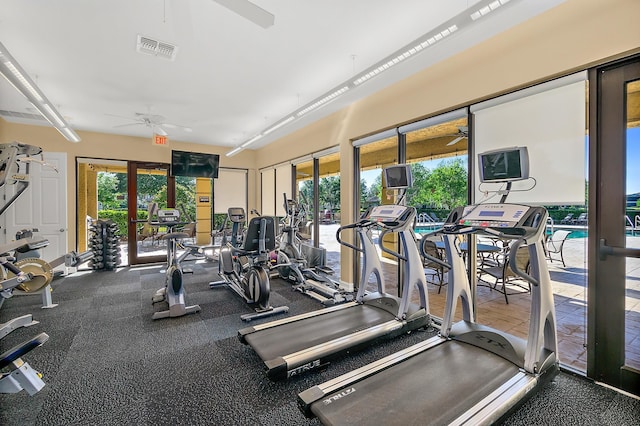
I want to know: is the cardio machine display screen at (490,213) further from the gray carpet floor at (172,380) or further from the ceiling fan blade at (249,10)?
the ceiling fan blade at (249,10)

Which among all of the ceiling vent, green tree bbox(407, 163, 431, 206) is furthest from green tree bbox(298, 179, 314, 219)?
the ceiling vent

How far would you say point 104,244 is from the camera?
21.2 feet

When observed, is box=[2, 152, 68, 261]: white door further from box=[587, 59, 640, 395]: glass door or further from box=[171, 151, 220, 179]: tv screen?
box=[587, 59, 640, 395]: glass door

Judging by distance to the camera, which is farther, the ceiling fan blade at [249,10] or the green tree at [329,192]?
the green tree at [329,192]

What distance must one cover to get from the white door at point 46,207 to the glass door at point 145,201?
128 cm

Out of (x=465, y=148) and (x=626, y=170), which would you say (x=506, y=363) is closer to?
(x=626, y=170)

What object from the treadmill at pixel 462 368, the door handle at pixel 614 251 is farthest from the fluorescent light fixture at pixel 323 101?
the door handle at pixel 614 251

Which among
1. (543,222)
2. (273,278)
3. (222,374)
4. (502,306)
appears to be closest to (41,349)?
(222,374)

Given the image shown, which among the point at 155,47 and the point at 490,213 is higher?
the point at 155,47

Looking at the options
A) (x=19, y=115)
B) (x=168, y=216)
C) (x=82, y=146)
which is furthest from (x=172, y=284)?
(x=82, y=146)

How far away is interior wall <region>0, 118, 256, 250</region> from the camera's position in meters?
5.94

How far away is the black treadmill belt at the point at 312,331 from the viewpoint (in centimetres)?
268

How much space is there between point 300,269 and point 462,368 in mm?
3259

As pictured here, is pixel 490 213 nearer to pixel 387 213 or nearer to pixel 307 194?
pixel 387 213
